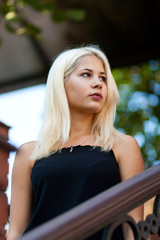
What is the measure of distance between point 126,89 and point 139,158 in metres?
9.73

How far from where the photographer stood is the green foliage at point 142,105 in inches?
446

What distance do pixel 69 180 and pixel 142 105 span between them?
31.2ft

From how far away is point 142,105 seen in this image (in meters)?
11.7

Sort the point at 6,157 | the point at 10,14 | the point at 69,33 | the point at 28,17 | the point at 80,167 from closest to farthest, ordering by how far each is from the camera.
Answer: the point at 80,167 → the point at 6,157 → the point at 10,14 → the point at 28,17 → the point at 69,33

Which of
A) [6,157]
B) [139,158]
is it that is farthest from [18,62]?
[139,158]

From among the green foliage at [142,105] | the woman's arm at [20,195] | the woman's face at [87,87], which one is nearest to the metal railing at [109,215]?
the woman's face at [87,87]

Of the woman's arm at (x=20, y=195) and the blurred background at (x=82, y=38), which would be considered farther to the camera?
the blurred background at (x=82, y=38)

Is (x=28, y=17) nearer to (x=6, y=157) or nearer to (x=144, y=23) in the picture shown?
(x=144, y=23)

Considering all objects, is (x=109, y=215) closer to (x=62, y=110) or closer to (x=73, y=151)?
(x=73, y=151)

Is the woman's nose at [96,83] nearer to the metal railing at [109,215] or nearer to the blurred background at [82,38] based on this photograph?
the metal railing at [109,215]

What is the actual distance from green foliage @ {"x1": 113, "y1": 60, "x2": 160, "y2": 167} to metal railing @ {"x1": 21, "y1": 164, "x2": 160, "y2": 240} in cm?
922

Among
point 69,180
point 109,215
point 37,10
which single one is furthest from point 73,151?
point 37,10

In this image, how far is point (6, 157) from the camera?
2.77 meters

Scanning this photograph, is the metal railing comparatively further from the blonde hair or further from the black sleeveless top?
the blonde hair
